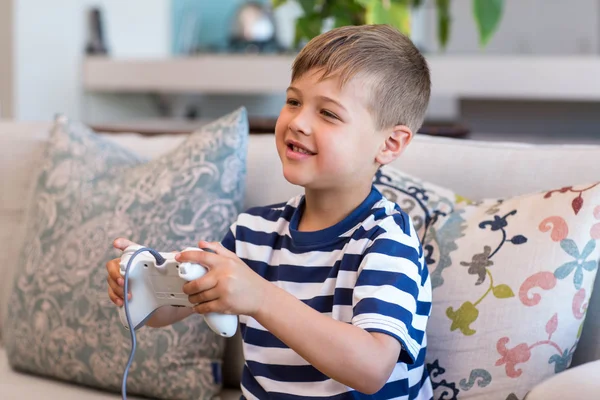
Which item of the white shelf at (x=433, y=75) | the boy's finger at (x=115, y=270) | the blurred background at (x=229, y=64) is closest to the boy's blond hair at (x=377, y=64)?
the boy's finger at (x=115, y=270)

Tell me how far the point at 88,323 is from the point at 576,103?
2.78 metres

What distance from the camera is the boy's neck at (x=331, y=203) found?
1.06 metres

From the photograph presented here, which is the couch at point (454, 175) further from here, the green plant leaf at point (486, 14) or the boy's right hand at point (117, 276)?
the green plant leaf at point (486, 14)

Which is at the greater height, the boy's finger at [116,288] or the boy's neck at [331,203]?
the boy's neck at [331,203]

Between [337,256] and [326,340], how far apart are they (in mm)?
176

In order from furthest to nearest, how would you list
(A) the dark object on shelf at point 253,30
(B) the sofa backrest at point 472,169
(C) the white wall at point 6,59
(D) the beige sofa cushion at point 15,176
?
(A) the dark object on shelf at point 253,30 < (C) the white wall at point 6,59 < (D) the beige sofa cushion at point 15,176 < (B) the sofa backrest at point 472,169

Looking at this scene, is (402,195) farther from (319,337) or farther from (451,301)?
(319,337)

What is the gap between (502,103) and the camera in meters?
3.67

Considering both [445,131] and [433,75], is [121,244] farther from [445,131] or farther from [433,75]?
[433,75]

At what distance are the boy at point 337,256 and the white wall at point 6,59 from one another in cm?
240

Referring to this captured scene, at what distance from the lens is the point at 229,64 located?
357cm

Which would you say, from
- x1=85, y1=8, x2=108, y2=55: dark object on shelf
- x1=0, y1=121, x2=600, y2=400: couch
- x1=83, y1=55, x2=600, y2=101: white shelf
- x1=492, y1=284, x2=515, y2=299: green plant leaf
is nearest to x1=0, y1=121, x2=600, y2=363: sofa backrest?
x1=0, y1=121, x2=600, y2=400: couch

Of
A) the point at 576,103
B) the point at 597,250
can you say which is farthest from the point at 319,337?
the point at 576,103

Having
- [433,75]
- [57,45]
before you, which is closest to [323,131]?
[433,75]
